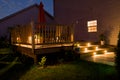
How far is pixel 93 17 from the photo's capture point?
12.2 meters

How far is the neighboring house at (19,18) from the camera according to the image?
652 inches

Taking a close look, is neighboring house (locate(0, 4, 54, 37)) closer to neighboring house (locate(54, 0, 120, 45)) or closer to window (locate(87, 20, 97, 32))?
neighboring house (locate(54, 0, 120, 45))

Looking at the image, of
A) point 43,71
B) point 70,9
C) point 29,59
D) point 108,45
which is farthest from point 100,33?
point 43,71

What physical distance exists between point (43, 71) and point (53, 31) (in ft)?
9.20

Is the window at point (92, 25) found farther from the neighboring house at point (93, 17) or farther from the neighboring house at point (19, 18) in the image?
the neighboring house at point (19, 18)

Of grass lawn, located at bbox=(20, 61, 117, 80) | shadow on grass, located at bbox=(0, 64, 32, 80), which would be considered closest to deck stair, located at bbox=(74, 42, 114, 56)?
grass lawn, located at bbox=(20, 61, 117, 80)

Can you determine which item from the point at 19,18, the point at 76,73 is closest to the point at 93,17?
the point at 76,73

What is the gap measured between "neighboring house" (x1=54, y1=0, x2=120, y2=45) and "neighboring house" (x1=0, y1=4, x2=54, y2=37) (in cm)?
371

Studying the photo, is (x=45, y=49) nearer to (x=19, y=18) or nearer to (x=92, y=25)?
(x=92, y=25)

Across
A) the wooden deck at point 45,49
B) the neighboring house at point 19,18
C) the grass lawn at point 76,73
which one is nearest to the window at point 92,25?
the wooden deck at point 45,49

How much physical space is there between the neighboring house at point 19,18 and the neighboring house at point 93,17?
3.71 metres

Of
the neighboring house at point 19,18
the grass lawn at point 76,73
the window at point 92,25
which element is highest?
the neighboring house at point 19,18

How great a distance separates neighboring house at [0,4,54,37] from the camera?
16.6 metres

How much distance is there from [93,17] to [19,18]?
348 inches
